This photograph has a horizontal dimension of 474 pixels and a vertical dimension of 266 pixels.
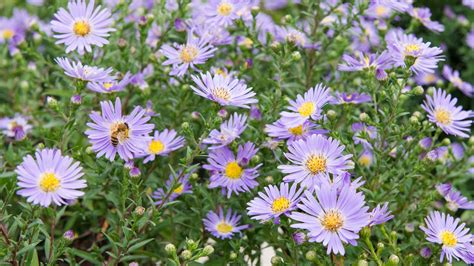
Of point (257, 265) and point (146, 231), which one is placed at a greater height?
point (146, 231)

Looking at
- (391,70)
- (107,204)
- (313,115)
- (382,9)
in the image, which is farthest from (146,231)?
(382,9)

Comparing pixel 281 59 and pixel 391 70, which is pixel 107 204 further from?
pixel 391 70

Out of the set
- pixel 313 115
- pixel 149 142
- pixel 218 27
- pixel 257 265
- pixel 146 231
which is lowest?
pixel 257 265

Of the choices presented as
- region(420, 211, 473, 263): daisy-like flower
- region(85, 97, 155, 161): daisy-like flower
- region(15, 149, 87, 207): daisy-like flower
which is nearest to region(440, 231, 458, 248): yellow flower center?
region(420, 211, 473, 263): daisy-like flower

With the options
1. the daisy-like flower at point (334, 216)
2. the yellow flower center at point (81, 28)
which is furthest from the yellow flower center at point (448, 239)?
the yellow flower center at point (81, 28)

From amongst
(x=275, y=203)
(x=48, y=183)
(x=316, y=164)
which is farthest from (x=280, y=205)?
(x=48, y=183)

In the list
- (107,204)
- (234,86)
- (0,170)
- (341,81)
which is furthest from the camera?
(341,81)

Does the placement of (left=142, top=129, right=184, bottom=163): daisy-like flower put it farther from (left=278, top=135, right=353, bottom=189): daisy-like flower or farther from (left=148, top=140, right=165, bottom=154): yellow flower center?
(left=278, top=135, right=353, bottom=189): daisy-like flower

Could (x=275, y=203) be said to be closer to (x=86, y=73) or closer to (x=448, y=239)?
(x=448, y=239)
